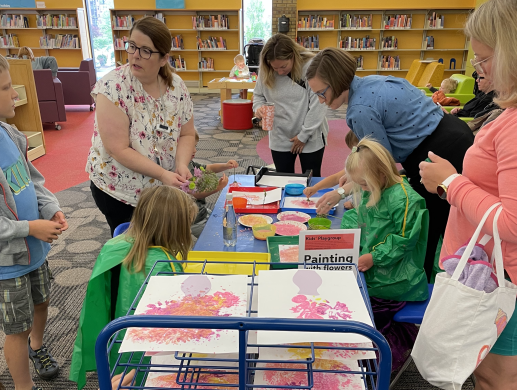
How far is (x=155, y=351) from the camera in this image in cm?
79

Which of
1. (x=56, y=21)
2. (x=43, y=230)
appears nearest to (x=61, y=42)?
(x=56, y=21)

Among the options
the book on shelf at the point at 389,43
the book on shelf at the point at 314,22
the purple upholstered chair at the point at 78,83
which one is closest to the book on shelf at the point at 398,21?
the book on shelf at the point at 389,43

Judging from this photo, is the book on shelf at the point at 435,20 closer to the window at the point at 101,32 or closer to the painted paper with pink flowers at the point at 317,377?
the window at the point at 101,32

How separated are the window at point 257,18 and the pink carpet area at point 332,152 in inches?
204

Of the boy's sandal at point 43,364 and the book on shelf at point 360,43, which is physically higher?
the book on shelf at point 360,43

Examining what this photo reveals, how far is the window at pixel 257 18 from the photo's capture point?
11133mm

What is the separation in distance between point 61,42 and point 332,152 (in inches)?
332

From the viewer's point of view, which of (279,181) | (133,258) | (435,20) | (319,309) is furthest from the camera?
(435,20)

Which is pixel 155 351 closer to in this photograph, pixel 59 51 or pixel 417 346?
pixel 417 346

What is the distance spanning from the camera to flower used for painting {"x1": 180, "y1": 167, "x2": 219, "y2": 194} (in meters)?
1.98

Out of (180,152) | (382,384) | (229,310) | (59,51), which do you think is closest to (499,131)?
(382,384)

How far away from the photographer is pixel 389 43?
10.2m

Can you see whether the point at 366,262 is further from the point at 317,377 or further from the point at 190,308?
the point at 190,308

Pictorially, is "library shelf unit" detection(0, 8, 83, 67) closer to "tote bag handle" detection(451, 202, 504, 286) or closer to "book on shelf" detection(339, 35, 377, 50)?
"book on shelf" detection(339, 35, 377, 50)
